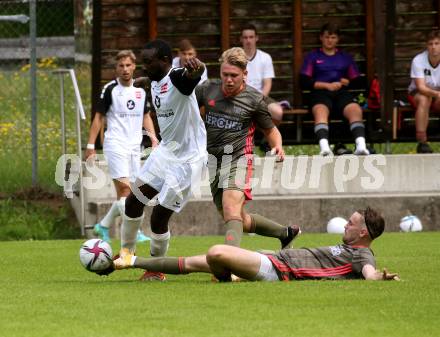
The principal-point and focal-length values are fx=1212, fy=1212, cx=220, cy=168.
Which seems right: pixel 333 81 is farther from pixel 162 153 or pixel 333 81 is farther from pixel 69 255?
pixel 162 153

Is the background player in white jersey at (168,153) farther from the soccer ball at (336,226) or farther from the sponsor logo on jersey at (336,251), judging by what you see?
the soccer ball at (336,226)

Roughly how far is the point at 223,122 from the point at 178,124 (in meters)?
0.53

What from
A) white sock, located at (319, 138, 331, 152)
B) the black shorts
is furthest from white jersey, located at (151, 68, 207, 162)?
the black shorts

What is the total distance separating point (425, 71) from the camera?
17.8 m

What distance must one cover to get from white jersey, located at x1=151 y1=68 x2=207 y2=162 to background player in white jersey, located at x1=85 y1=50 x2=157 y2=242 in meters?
4.63

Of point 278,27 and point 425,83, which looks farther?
point 278,27

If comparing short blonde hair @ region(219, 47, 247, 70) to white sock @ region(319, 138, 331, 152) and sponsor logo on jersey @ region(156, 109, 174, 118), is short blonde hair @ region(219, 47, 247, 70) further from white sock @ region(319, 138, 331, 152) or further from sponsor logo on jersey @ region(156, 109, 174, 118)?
white sock @ region(319, 138, 331, 152)

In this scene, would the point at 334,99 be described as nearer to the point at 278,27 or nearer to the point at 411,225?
the point at 278,27

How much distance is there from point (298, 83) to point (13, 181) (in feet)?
15.1

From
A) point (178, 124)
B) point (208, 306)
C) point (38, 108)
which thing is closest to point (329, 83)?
point (38, 108)

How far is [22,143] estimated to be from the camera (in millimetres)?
18109

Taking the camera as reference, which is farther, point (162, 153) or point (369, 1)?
point (369, 1)

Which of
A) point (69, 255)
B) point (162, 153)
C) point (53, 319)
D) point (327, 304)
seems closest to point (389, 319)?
point (327, 304)

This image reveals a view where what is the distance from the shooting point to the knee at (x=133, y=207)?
1052 cm
